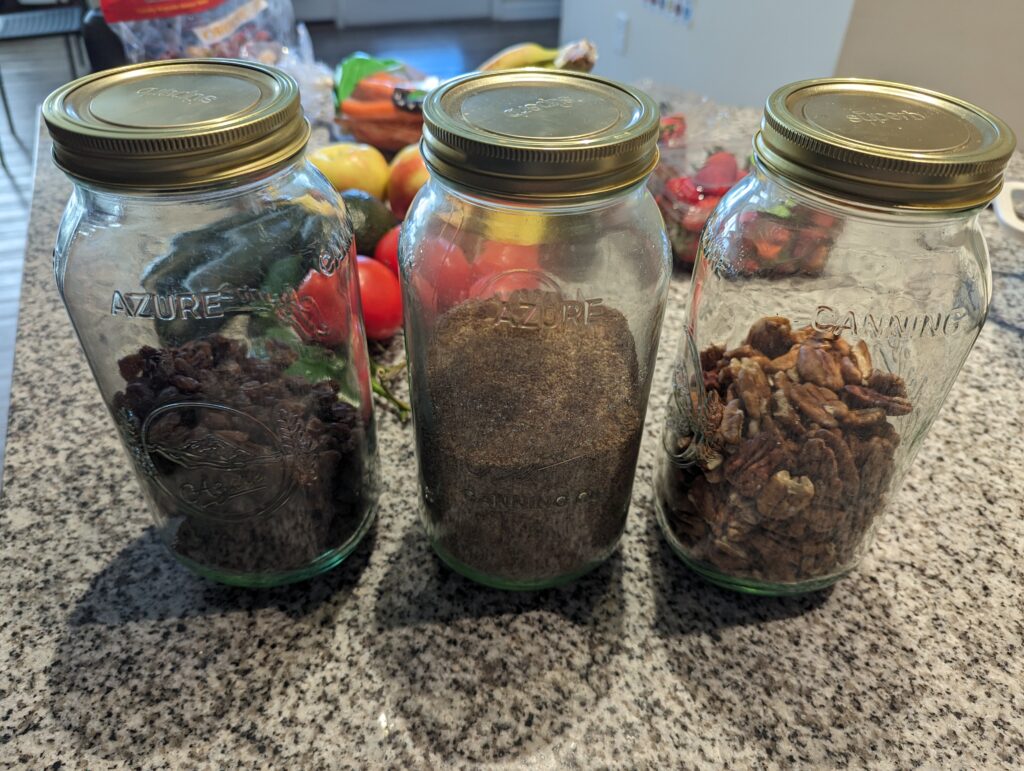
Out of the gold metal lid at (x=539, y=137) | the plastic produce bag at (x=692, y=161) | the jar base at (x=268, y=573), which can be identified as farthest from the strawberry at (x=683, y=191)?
the jar base at (x=268, y=573)

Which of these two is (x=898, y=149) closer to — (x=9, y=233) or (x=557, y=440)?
(x=557, y=440)

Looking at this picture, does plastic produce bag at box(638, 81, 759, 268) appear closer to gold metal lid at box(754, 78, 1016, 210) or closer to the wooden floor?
gold metal lid at box(754, 78, 1016, 210)

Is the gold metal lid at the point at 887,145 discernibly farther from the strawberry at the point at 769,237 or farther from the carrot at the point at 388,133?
the carrot at the point at 388,133

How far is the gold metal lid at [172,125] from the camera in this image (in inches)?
15.3

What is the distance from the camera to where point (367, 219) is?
0.91 metres

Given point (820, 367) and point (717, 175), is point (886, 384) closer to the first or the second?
point (820, 367)

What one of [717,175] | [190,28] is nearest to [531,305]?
[717,175]

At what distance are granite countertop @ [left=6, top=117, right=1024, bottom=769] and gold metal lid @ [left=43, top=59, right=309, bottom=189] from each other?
34 centimetres

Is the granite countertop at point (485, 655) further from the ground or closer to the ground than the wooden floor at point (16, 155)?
further from the ground

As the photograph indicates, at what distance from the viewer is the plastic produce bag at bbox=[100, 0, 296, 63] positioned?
1275mm

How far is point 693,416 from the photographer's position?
1.83 feet

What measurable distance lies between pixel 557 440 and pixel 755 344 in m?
0.17

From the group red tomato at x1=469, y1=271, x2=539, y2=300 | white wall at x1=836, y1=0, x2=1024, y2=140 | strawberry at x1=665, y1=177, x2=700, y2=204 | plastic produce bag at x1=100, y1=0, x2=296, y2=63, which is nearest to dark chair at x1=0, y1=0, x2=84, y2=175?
plastic produce bag at x1=100, y1=0, x2=296, y2=63

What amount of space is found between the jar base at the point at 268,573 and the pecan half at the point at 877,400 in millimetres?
394
